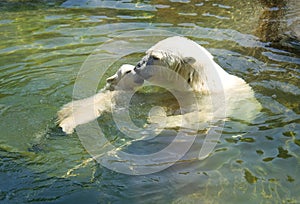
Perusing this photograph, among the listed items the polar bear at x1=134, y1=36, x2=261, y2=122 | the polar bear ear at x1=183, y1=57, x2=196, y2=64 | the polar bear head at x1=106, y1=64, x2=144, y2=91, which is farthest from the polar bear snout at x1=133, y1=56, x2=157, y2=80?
the polar bear ear at x1=183, y1=57, x2=196, y2=64

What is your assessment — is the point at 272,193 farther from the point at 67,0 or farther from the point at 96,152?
the point at 67,0

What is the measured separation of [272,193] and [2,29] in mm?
7849

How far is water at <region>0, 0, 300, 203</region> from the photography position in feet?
13.5

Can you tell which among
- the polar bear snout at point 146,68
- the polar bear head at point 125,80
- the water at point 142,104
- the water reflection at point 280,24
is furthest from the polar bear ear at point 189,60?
the water reflection at point 280,24

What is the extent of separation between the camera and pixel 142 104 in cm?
604

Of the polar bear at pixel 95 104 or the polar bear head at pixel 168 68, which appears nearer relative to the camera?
the polar bear at pixel 95 104

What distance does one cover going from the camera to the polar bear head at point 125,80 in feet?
19.1

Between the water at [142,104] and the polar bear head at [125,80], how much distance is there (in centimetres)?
31

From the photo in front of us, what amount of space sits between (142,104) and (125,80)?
0.44m

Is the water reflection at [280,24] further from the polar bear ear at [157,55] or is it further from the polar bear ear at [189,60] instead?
the polar bear ear at [157,55]

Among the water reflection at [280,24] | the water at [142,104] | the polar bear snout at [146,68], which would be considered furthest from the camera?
the water reflection at [280,24]

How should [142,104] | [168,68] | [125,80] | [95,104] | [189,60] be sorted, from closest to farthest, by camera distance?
[189,60]
[168,68]
[95,104]
[125,80]
[142,104]

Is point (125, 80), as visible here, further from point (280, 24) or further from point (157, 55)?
point (280, 24)

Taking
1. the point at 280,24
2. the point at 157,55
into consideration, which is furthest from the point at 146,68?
the point at 280,24
